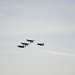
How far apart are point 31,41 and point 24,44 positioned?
375cm

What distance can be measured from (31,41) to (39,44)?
6.38 meters

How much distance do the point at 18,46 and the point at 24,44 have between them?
127 inches

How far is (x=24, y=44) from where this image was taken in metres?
98.9

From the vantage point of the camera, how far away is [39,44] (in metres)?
94.9

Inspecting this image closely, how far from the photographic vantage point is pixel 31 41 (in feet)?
327

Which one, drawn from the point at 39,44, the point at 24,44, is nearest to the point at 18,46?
the point at 24,44

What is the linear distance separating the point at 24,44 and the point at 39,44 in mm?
8215

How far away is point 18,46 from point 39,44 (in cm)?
1030

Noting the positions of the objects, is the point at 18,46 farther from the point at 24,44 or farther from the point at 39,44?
the point at 39,44
